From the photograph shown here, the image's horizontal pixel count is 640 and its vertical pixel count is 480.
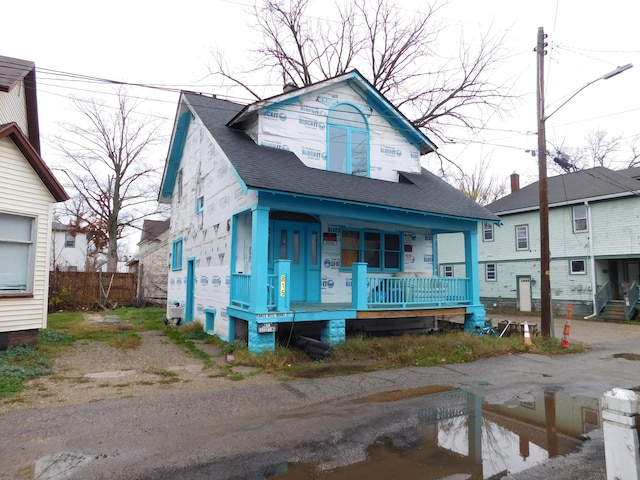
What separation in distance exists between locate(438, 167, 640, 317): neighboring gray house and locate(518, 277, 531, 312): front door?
2.1 inches

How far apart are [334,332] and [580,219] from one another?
717 inches

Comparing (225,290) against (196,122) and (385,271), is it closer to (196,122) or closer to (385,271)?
(385,271)

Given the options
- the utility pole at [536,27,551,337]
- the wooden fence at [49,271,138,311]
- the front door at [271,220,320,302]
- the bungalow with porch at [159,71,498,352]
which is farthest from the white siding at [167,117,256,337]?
the utility pole at [536,27,551,337]

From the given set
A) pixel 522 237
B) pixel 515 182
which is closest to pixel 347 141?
pixel 522 237

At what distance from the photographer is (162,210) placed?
1467 inches

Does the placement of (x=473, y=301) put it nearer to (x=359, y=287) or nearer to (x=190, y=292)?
(x=359, y=287)

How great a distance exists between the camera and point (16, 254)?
372 inches

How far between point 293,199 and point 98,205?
28.3m

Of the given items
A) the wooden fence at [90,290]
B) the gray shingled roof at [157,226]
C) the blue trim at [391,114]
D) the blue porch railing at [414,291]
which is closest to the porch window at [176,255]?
the wooden fence at [90,290]

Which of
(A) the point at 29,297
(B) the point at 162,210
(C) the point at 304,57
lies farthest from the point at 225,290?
(B) the point at 162,210

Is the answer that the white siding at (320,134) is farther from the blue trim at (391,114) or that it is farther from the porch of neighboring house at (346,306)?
the porch of neighboring house at (346,306)

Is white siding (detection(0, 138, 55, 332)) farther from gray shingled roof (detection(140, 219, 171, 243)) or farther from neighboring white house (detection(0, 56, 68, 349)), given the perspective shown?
gray shingled roof (detection(140, 219, 171, 243))

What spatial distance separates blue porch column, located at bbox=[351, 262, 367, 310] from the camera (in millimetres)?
10438

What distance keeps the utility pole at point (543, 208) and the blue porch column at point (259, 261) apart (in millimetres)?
7592
